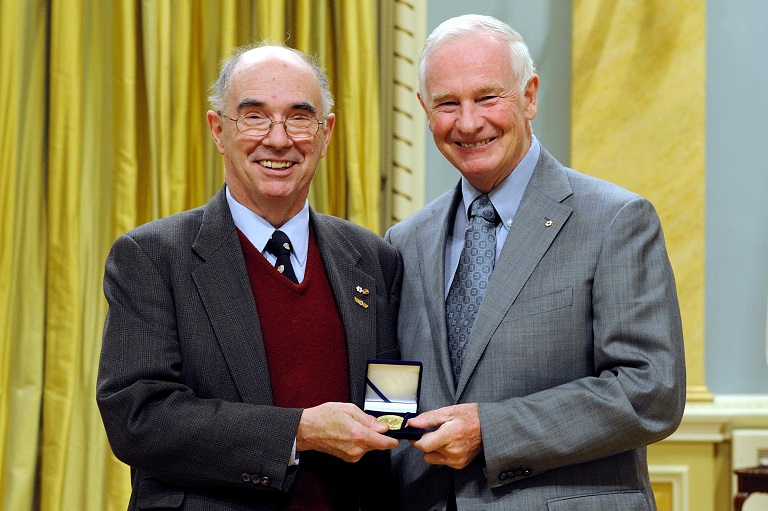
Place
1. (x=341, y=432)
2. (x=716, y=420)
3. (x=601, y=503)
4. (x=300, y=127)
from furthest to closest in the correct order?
(x=716, y=420) < (x=300, y=127) < (x=601, y=503) < (x=341, y=432)

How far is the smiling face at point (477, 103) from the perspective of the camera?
7.47 feet

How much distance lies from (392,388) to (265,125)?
2.24 ft

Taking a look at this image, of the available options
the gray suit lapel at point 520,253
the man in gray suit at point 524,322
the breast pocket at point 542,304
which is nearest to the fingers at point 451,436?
the man in gray suit at point 524,322

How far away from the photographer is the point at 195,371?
2.10m

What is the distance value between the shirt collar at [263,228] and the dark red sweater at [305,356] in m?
0.03

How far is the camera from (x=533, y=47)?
13.7 ft

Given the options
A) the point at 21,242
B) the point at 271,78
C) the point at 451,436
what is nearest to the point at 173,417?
the point at 451,436

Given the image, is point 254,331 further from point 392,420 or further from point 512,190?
point 512,190

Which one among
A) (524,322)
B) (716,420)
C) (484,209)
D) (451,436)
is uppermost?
(484,209)

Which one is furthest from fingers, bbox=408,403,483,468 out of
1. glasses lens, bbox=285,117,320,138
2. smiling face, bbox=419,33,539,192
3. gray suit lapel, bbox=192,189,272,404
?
glasses lens, bbox=285,117,320,138

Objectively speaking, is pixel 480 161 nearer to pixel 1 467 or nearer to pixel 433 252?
pixel 433 252

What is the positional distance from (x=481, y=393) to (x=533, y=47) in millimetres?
2379

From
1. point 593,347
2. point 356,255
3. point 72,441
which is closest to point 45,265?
point 72,441

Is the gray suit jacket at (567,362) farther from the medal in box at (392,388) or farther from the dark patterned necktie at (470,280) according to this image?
the medal in box at (392,388)
